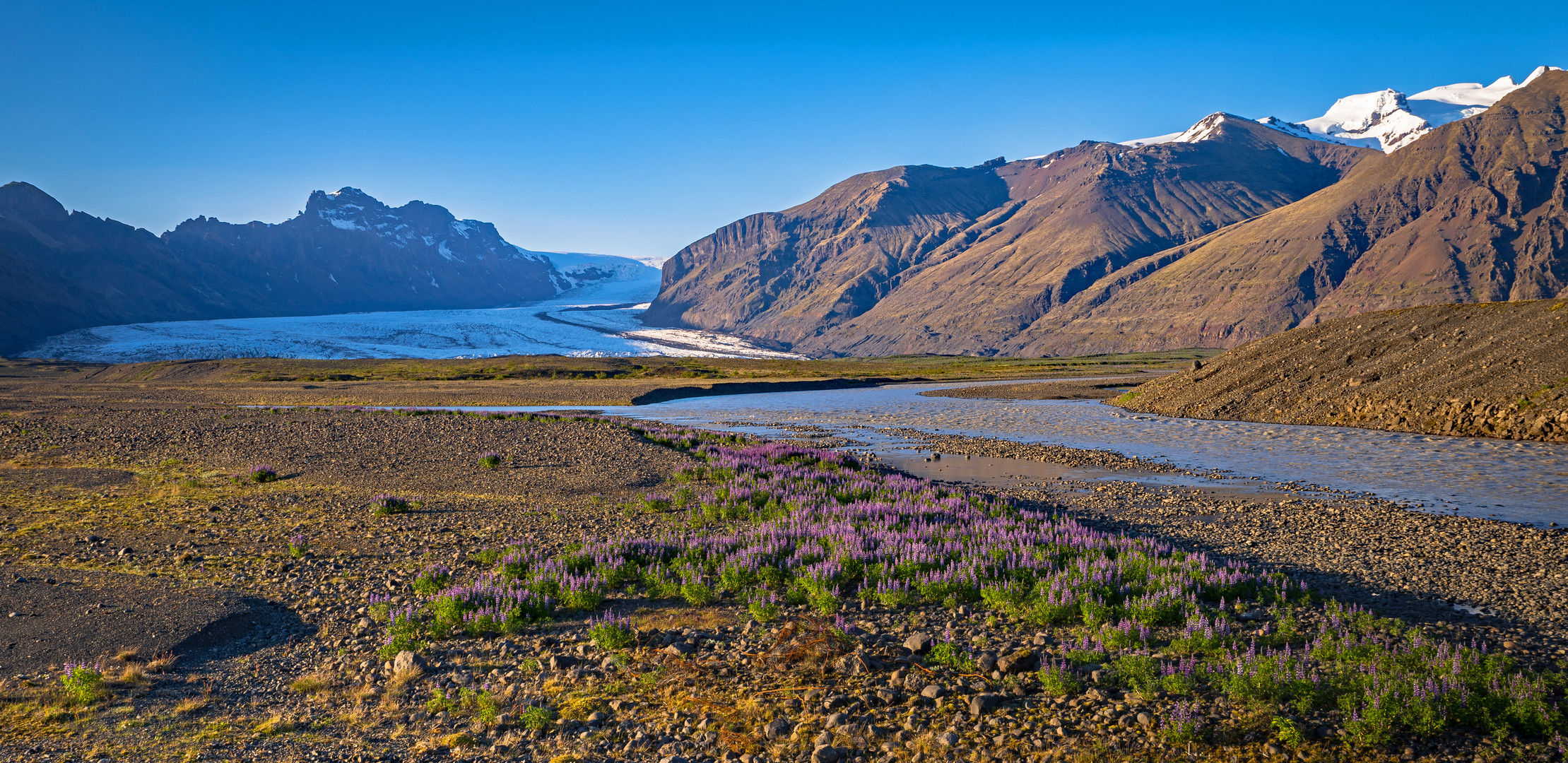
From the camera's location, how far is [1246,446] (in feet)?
120

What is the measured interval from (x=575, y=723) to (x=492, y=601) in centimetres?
442

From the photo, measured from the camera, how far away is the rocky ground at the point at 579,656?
24.2ft

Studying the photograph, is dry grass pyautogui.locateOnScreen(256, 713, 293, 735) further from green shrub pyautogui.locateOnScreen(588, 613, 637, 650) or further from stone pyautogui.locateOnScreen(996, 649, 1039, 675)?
stone pyautogui.locateOnScreen(996, 649, 1039, 675)

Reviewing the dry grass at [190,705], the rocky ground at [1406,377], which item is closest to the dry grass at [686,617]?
the dry grass at [190,705]

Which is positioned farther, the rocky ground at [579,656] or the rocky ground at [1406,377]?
the rocky ground at [1406,377]

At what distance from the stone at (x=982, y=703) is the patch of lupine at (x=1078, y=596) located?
0.74 m

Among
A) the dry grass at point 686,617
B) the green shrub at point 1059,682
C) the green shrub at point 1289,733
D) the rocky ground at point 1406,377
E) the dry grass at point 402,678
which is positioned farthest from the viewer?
the rocky ground at point 1406,377

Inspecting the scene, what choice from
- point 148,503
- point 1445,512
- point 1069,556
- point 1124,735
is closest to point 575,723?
point 1124,735

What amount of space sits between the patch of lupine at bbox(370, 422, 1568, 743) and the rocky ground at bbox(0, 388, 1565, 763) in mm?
298

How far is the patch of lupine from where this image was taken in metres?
7.69

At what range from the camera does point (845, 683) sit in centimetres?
878

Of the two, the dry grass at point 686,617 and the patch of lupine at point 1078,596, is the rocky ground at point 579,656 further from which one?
the patch of lupine at point 1078,596

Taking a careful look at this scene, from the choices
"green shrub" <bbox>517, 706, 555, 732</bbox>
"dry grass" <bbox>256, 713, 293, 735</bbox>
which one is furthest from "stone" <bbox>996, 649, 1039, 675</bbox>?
"dry grass" <bbox>256, 713, 293, 735</bbox>

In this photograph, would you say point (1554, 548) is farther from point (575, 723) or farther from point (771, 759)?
point (575, 723)
